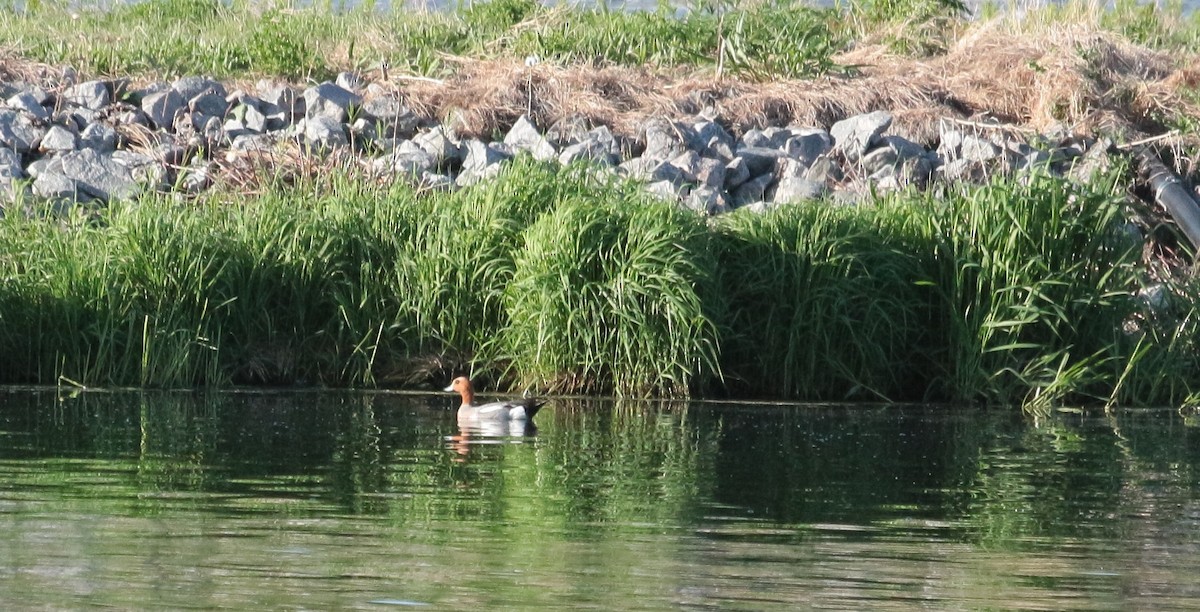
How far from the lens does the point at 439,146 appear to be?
1570 cm

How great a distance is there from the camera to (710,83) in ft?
59.0

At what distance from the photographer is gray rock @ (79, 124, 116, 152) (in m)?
15.8

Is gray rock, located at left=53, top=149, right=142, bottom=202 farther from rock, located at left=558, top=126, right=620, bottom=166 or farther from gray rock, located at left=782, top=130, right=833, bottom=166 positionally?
gray rock, located at left=782, top=130, right=833, bottom=166

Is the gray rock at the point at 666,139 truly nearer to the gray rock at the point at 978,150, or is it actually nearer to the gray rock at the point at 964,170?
the gray rock at the point at 964,170

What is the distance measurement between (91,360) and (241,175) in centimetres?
314

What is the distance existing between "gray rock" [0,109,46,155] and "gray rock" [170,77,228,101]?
1340mm

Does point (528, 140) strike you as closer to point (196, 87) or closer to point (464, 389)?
point (196, 87)

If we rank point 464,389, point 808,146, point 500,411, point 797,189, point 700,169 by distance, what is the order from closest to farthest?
point 500,411 → point 464,389 → point 797,189 → point 700,169 → point 808,146

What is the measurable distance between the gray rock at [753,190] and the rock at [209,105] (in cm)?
476

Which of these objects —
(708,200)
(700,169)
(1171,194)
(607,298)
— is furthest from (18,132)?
(1171,194)

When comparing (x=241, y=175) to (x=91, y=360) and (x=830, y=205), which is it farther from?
(x=830, y=205)

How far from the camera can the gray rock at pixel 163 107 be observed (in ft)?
53.6

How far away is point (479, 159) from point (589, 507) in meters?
7.95

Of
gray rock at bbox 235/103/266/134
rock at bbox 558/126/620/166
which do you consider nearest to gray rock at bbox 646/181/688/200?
rock at bbox 558/126/620/166
